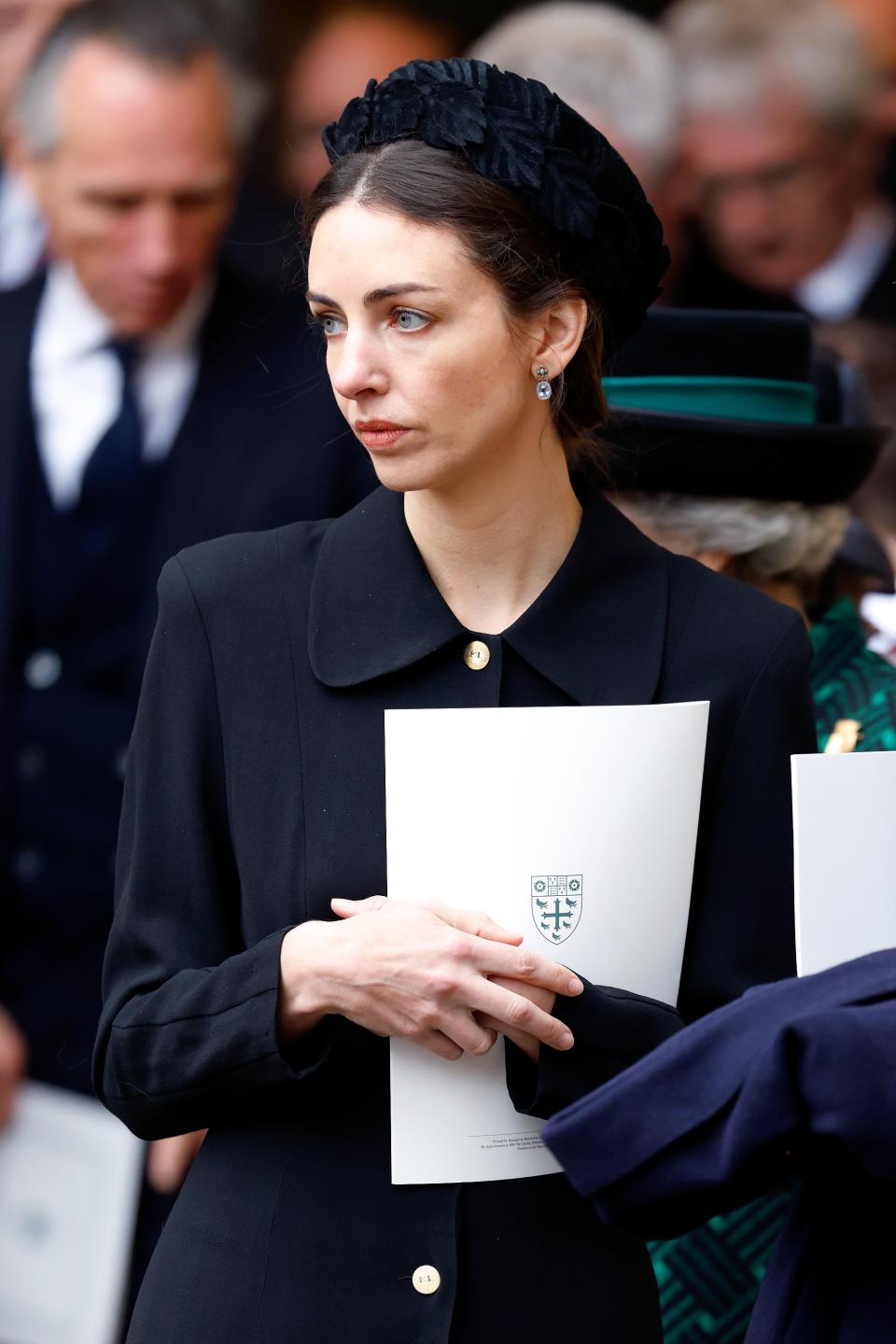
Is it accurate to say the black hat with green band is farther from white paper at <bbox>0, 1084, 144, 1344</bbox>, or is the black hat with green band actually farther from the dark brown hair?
white paper at <bbox>0, 1084, 144, 1344</bbox>

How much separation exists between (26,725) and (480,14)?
1.59 metres

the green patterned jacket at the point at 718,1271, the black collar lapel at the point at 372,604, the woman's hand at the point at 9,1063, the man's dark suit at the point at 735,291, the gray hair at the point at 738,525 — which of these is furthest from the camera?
the man's dark suit at the point at 735,291

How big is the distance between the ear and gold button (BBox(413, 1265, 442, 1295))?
863 mm

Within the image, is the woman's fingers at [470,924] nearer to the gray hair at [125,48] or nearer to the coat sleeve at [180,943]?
the coat sleeve at [180,943]

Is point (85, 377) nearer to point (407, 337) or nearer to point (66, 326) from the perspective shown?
point (66, 326)

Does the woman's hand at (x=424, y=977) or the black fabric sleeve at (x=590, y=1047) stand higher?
the woman's hand at (x=424, y=977)

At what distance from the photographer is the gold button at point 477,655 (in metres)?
1.87

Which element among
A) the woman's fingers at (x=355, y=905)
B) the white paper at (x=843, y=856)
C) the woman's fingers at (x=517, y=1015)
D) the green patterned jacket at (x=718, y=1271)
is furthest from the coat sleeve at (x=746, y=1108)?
the green patterned jacket at (x=718, y=1271)

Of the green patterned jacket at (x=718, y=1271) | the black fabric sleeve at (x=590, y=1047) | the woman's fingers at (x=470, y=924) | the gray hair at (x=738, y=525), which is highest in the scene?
the gray hair at (x=738, y=525)

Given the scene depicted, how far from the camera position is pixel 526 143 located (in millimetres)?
1785

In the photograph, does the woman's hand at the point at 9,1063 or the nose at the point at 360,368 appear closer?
the nose at the point at 360,368

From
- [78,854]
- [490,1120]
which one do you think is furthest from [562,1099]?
[78,854]

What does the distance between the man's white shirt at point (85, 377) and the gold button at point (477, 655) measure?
5.91 feet

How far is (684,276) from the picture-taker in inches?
147
